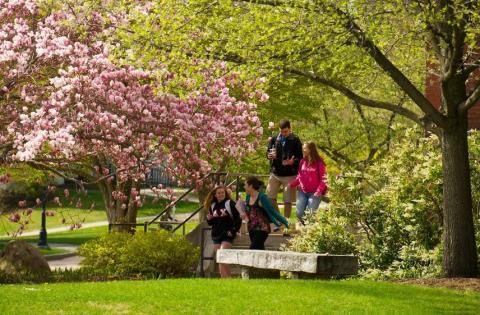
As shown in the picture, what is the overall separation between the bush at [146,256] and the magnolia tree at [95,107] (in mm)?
1321

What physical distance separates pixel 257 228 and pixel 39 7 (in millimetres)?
5974

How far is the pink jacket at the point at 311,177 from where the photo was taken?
66.1 feet

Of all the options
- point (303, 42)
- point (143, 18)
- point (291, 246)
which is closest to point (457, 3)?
point (303, 42)

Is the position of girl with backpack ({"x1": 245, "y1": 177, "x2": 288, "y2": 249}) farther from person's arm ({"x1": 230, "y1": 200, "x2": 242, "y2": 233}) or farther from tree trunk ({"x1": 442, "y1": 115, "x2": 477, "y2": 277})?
tree trunk ({"x1": 442, "y1": 115, "x2": 477, "y2": 277})

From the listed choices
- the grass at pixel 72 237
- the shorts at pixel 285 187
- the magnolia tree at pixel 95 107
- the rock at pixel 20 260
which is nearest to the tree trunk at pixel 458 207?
the magnolia tree at pixel 95 107

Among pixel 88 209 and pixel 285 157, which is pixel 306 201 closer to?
pixel 285 157

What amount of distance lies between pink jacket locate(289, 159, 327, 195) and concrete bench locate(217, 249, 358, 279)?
363cm

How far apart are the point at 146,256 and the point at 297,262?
17.7 feet

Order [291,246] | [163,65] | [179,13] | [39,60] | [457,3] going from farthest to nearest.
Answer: [291,246] → [39,60] → [163,65] → [179,13] → [457,3]

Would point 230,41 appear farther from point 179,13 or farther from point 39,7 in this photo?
point 39,7

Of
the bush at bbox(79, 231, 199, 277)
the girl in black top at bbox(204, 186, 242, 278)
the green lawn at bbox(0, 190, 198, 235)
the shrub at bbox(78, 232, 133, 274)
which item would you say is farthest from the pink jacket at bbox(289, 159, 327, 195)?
the green lawn at bbox(0, 190, 198, 235)

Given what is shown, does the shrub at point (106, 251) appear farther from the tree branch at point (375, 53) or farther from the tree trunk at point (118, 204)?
the tree trunk at point (118, 204)

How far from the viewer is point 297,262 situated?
1549 cm

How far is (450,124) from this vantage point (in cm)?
1712
